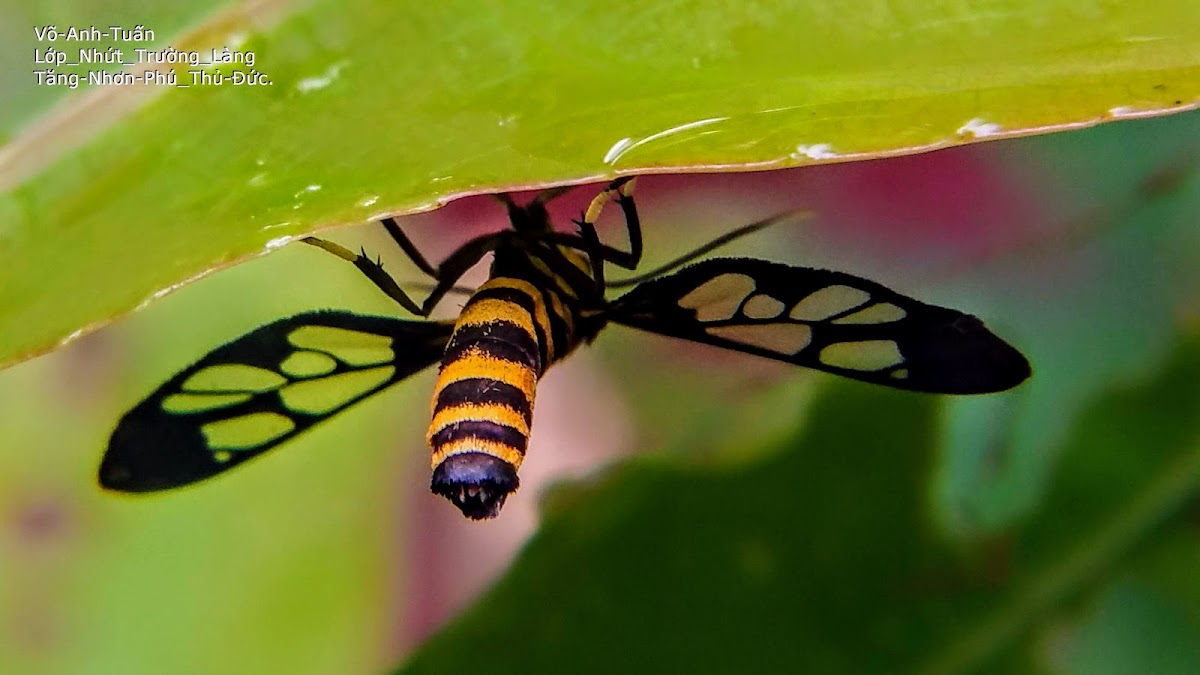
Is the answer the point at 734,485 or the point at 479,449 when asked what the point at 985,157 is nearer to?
the point at 734,485

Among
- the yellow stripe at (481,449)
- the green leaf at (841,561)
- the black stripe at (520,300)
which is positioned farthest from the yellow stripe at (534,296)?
the green leaf at (841,561)

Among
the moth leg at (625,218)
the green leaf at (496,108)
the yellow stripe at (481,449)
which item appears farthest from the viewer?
the moth leg at (625,218)

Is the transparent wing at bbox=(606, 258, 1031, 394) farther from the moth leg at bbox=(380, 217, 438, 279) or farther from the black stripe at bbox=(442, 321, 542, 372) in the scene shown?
the moth leg at bbox=(380, 217, 438, 279)

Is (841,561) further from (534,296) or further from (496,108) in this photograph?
(496,108)

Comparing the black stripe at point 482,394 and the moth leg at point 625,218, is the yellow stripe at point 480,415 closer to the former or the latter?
the black stripe at point 482,394

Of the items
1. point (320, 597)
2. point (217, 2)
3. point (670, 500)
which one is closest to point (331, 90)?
point (217, 2)

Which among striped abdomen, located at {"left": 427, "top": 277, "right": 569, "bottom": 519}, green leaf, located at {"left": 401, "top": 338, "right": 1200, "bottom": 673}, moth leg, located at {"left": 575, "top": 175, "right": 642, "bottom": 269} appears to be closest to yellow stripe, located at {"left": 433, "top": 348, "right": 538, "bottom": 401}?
striped abdomen, located at {"left": 427, "top": 277, "right": 569, "bottom": 519}
